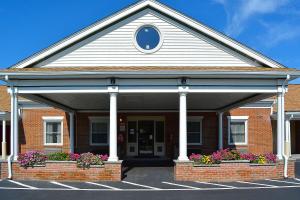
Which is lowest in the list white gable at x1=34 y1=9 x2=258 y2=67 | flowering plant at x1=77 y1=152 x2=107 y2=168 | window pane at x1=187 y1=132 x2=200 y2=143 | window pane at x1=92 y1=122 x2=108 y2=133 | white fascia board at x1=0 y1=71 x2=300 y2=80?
flowering plant at x1=77 y1=152 x2=107 y2=168

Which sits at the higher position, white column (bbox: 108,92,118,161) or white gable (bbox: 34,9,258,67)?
white gable (bbox: 34,9,258,67)

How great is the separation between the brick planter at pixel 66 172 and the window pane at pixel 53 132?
11.5 m

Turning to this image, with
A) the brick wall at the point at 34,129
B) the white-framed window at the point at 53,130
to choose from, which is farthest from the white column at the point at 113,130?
the white-framed window at the point at 53,130

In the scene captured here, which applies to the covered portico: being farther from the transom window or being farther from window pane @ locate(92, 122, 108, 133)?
the transom window

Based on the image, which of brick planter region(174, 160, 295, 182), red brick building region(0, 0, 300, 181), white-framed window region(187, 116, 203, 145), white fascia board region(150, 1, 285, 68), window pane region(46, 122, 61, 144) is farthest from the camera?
window pane region(46, 122, 61, 144)

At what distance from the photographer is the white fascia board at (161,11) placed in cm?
1608

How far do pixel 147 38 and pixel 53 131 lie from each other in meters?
12.7

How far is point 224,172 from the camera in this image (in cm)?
1470

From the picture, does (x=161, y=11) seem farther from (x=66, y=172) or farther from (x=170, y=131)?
(x=170, y=131)

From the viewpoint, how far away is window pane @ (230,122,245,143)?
86.4ft

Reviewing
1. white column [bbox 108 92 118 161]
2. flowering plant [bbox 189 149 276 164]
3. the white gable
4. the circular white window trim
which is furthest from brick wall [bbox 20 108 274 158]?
white column [bbox 108 92 118 161]

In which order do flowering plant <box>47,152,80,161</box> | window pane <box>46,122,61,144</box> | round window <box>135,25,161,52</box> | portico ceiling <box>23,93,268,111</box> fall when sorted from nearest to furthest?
1. flowering plant <box>47,152,80,161</box>
2. round window <box>135,25,161,52</box>
3. portico ceiling <box>23,93,268,111</box>
4. window pane <box>46,122,61,144</box>

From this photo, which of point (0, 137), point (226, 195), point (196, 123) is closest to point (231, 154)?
point (226, 195)

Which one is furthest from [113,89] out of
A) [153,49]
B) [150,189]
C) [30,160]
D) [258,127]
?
[258,127]
